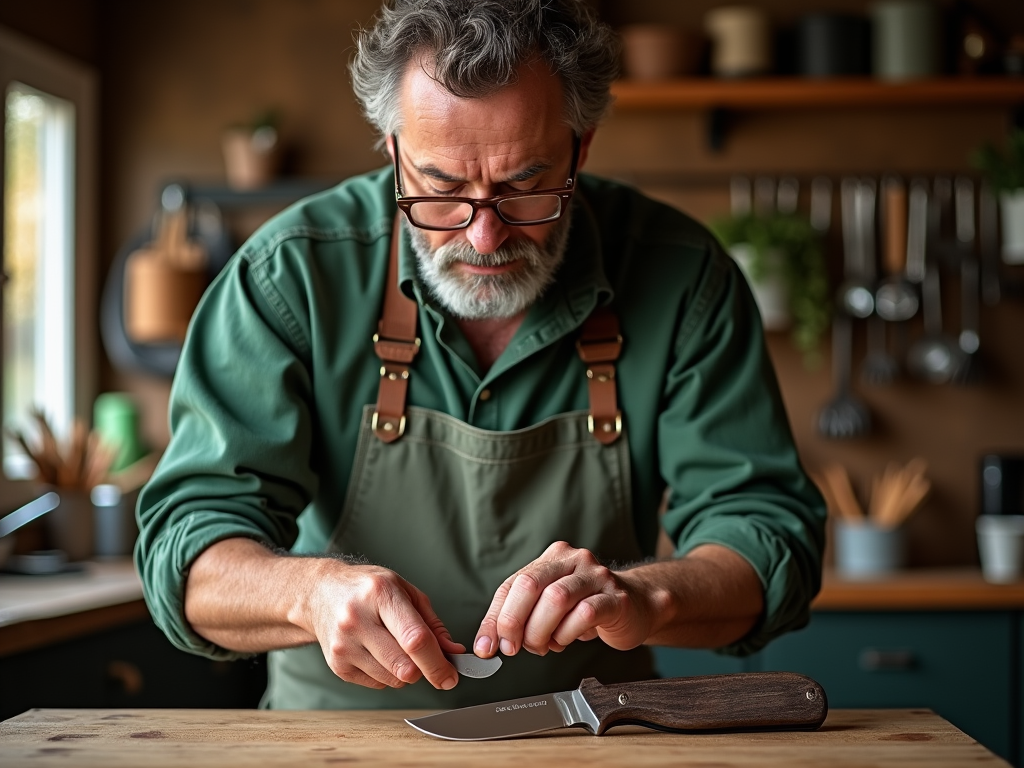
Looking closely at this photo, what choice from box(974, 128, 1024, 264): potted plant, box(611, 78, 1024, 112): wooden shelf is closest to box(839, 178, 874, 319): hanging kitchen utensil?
box(611, 78, 1024, 112): wooden shelf

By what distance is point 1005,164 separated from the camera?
9.55ft

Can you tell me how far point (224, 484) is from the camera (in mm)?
1360

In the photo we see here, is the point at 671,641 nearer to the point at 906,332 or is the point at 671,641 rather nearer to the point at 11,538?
the point at 11,538

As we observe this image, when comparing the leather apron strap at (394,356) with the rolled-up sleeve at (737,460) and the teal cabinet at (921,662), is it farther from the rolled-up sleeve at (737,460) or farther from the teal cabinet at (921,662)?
the teal cabinet at (921,662)

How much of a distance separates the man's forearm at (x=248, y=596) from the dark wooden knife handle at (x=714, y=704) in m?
0.31

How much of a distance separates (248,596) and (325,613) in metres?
0.14

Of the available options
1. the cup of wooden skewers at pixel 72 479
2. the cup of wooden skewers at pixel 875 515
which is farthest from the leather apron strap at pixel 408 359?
the cup of wooden skewers at pixel 875 515

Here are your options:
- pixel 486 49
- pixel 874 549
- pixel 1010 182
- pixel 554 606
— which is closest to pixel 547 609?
pixel 554 606

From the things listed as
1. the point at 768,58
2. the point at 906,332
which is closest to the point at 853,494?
the point at 906,332

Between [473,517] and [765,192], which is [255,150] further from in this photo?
[473,517]

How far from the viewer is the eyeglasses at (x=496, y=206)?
1325 mm

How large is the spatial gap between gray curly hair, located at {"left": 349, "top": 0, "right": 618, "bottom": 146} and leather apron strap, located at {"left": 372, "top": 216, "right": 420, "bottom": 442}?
22 cm

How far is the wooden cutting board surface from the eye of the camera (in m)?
1.00

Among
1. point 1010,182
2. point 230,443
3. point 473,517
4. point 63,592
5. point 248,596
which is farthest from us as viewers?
point 1010,182
